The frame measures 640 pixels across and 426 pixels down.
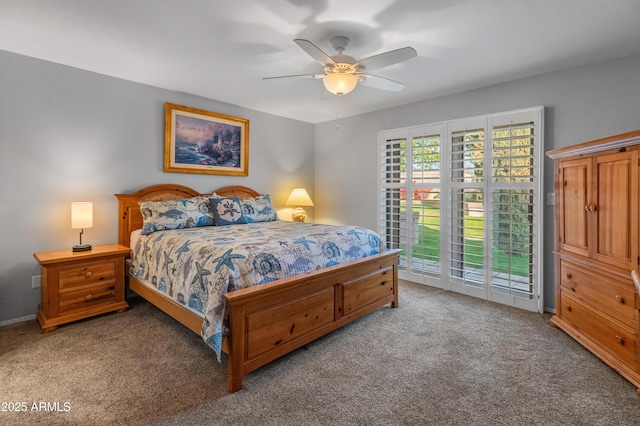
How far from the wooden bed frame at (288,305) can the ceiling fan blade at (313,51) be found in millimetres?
1634

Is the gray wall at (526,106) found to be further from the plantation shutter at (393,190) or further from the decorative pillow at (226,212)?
the decorative pillow at (226,212)

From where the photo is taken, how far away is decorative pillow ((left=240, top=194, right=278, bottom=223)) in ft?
13.1

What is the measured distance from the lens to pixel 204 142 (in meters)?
4.23

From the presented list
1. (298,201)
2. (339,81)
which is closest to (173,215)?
(298,201)

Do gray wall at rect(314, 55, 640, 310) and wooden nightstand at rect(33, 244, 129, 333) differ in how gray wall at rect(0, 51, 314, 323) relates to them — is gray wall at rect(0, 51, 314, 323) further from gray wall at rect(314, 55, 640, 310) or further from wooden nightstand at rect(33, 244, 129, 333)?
gray wall at rect(314, 55, 640, 310)

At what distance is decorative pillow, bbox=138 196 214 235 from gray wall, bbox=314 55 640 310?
91.7 inches

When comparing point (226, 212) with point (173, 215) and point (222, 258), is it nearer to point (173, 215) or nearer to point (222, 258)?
point (173, 215)

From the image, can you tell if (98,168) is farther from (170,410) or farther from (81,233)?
(170,410)

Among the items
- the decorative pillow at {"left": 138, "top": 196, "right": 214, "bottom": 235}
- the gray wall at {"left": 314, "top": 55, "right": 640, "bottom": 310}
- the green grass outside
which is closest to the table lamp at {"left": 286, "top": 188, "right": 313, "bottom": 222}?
the gray wall at {"left": 314, "top": 55, "right": 640, "bottom": 310}

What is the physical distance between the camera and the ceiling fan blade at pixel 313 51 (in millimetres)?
2102

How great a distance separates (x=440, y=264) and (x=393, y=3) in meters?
3.02

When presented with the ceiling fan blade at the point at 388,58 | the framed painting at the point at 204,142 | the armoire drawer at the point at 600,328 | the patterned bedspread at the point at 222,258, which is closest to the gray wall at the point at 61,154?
the framed painting at the point at 204,142

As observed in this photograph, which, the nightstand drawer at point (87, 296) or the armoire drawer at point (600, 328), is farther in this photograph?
the nightstand drawer at point (87, 296)

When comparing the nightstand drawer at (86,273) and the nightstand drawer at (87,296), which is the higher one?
the nightstand drawer at (86,273)
